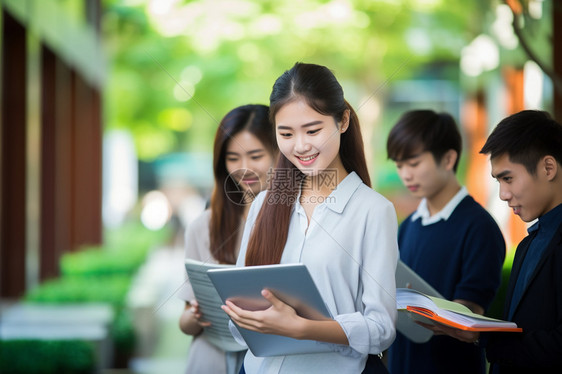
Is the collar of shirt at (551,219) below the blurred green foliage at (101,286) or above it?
above

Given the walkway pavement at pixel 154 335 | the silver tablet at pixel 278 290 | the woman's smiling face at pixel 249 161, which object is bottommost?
Result: the walkway pavement at pixel 154 335

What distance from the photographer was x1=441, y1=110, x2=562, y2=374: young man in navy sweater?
202 centimetres

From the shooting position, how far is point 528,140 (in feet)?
7.00

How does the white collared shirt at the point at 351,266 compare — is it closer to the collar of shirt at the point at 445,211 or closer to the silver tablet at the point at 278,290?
the silver tablet at the point at 278,290

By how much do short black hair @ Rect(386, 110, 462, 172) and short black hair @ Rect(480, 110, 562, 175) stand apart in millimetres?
778

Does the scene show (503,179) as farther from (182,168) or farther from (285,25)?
(182,168)

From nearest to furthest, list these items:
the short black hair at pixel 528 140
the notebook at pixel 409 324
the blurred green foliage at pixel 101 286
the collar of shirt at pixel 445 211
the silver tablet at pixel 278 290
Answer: the silver tablet at pixel 278 290
the short black hair at pixel 528 140
the notebook at pixel 409 324
the collar of shirt at pixel 445 211
the blurred green foliage at pixel 101 286

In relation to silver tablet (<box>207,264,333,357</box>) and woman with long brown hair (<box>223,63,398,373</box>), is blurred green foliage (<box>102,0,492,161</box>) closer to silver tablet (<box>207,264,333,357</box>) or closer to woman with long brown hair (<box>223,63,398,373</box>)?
woman with long brown hair (<box>223,63,398,373</box>)

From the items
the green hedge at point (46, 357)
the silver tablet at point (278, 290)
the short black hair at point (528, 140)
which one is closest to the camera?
the silver tablet at point (278, 290)

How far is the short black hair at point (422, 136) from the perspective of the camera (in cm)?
298

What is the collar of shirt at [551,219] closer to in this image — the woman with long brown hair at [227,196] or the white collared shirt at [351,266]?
the white collared shirt at [351,266]

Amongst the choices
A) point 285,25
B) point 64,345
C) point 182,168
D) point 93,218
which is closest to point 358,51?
point 285,25

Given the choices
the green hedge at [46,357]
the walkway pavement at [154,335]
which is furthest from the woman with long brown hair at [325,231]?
the walkway pavement at [154,335]

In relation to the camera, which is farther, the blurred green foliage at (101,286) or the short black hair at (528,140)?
the blurred green foliage at (101,286)
